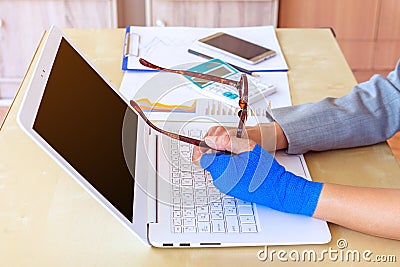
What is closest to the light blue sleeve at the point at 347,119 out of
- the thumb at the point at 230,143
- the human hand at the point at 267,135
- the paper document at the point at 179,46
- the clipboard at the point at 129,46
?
the human hand at the point at 267,135

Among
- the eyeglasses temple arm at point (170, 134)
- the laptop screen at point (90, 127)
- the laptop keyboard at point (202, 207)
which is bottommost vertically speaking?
the laptop keyboard at point (202, 207)

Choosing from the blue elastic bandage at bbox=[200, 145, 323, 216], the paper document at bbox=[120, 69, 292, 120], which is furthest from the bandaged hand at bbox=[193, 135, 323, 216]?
the paper document at bbox=[120, 69, 292, 120]

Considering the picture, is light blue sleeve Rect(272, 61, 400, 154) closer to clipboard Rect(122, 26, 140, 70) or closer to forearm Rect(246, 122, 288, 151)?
forearm Rect(246, 122, 288, 151)

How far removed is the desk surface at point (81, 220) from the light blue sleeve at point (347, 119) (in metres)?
0.02

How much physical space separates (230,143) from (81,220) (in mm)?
255

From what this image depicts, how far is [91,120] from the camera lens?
2.95ft

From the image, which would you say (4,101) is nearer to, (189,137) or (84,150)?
(189,137)

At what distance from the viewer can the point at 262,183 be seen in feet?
3.01

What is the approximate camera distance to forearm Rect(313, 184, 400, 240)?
89 centimetres

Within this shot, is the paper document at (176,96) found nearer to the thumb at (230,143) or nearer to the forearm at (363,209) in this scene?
the thumb at (230,143)

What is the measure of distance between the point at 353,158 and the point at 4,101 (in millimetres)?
1835

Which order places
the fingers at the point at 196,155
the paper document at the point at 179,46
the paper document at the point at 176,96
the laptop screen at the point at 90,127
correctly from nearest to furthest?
1. the laptop screen at the point at 90,127
2. the fingers at the point at 196,155
3. the paper document at the point at 176,96
4. the paper document at the point at 179,46

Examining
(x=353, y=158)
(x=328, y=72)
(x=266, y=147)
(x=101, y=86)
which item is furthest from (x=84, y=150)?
(x=328, y=72)

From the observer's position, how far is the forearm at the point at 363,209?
889 mm
